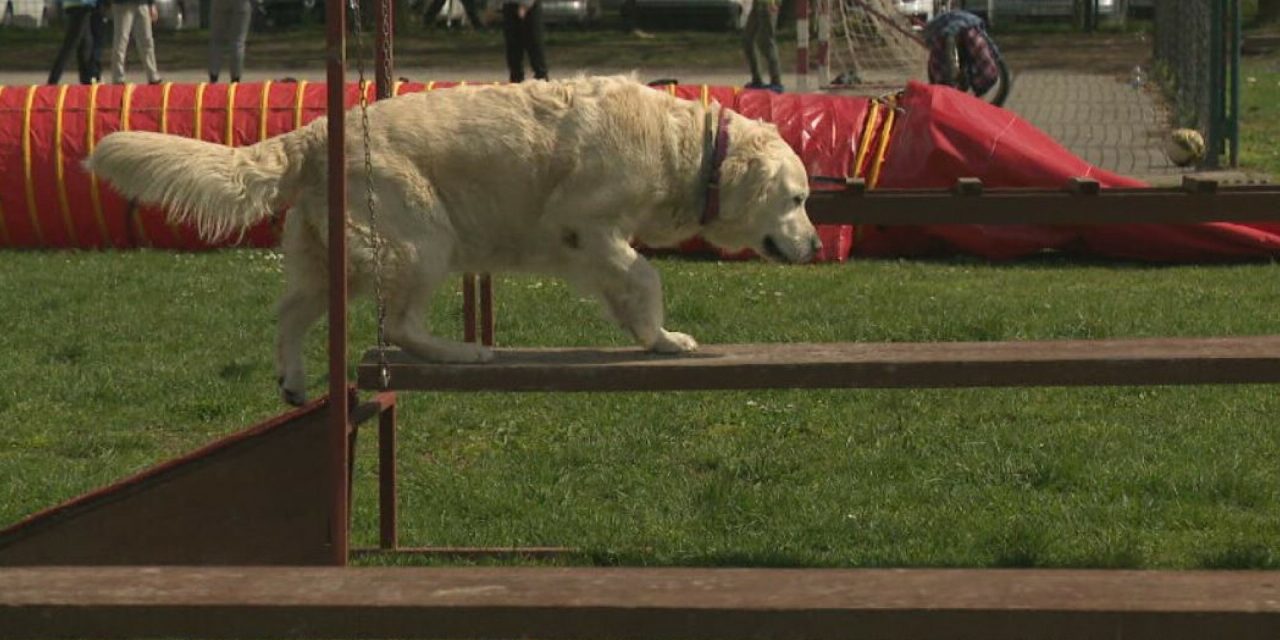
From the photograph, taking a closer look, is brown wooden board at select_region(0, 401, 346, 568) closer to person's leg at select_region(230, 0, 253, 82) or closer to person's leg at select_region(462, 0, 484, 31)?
person's leg at select_region(230, 0, 253, 82)

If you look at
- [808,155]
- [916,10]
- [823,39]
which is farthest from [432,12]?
[808,155]

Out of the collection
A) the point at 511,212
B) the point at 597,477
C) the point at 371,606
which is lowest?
the point at 597,477

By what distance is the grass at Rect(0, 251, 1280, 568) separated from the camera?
6.88 meters

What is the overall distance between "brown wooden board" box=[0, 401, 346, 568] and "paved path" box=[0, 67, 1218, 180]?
424 inches

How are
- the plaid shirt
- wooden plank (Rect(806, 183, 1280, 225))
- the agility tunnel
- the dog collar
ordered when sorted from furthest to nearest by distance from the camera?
the plaid shirt
the agility tunnel
wooden plank (Rect(806, 183, 1280, 225))
the dog collar

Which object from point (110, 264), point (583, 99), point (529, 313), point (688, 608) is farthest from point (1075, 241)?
point (688, 608)

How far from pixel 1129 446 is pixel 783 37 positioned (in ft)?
96.9

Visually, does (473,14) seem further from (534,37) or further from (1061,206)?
(1061,206)

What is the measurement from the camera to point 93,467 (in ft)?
25.4

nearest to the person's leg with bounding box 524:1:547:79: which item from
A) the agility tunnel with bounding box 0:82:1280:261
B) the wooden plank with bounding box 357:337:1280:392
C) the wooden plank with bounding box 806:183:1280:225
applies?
the agility tunnel with bounding box 0:82:1280:261

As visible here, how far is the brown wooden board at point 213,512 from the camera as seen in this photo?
5.70m

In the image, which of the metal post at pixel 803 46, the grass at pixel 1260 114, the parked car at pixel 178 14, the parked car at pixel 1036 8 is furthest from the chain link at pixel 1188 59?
the parked car at pixel 178 14

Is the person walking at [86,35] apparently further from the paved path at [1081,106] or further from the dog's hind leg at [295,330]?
the dog's hind leg at [295,330]

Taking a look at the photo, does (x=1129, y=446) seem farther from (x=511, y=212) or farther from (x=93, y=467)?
(x=93, y=467)
